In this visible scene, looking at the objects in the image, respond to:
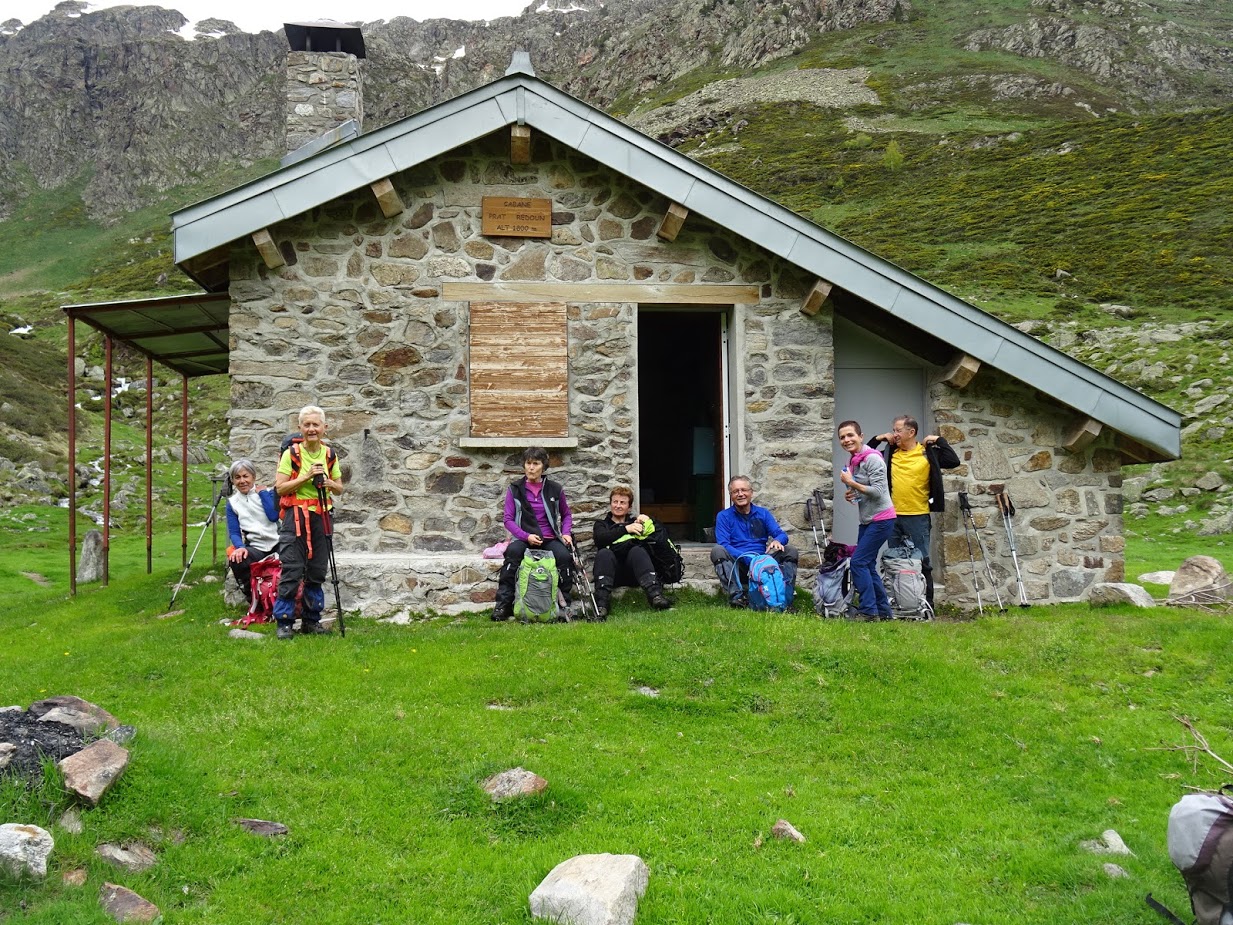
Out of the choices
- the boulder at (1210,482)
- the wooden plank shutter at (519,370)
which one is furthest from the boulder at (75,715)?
the boulder at (1210,482)

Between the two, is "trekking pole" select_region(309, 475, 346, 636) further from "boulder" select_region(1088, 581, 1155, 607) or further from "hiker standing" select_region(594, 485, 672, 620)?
"boulder" select_region(1088, 581, 1155, 607)

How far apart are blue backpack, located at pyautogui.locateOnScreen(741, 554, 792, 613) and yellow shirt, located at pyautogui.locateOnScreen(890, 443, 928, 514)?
1.22 m

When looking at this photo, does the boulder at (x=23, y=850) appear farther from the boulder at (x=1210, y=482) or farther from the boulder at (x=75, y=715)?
the boulder at (x=1210, y=482)

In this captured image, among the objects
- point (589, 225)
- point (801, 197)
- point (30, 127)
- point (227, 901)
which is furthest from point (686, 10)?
point (227, 901)

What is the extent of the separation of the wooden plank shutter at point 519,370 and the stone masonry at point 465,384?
5.2 inches

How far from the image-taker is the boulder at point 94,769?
3982mm

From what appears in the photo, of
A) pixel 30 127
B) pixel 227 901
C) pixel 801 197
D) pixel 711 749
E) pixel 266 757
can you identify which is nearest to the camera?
pixel 227 901

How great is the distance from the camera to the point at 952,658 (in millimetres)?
6688

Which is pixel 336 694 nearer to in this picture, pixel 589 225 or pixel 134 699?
pixel 134 699

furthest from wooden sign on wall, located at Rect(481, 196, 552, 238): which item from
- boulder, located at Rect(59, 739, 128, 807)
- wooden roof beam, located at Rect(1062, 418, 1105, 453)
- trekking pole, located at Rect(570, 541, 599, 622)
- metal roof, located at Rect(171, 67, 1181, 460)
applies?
boulder, located at Rect(59, 739, 128, 807)

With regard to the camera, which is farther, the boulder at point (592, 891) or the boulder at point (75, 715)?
the boulder at point (75, 715)

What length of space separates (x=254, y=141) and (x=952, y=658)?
10015 centimetres

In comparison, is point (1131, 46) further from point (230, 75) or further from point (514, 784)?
point (230, 75)

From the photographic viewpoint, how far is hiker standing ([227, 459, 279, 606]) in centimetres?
823
